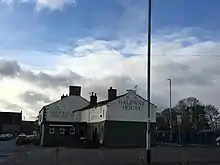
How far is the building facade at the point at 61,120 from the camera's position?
65000 millimetres

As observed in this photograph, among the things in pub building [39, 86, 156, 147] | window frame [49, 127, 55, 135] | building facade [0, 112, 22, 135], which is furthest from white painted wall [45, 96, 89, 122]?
building facade [0, 112, 22, 135]

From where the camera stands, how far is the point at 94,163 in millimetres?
26422

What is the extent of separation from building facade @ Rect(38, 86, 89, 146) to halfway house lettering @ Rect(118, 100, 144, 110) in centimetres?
916

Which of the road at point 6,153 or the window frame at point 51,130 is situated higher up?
the window frame at point 51,130

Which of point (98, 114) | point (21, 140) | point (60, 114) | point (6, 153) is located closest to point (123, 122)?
point (98, 114)

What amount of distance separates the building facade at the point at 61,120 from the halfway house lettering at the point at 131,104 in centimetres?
916

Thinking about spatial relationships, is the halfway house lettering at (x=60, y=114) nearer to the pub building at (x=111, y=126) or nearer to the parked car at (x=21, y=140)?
the pub building at (x=111, y=126)

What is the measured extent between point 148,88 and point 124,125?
36535mm

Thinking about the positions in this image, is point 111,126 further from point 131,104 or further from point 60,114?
point 60,114

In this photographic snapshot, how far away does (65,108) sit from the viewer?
76688 mm

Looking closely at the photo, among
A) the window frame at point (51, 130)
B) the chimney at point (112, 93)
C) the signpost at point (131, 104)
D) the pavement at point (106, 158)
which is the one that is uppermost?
the chimney at point (112, 93)

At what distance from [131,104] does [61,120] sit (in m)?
18.9

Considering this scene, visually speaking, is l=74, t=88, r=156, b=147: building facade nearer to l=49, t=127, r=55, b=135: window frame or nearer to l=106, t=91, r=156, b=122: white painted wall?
l=106, t=91, r=156, b=122: white painted wall

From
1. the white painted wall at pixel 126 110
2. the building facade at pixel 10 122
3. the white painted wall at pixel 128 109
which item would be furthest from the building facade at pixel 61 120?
the building facade at pixel 10 122
